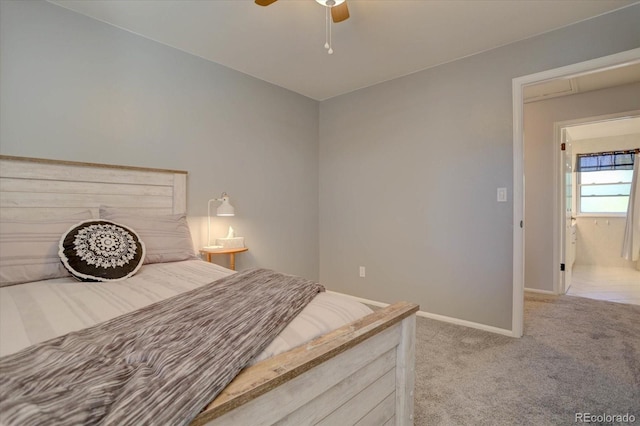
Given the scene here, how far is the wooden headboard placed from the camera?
190 cm

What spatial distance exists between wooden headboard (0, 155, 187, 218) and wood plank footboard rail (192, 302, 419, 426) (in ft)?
6.67

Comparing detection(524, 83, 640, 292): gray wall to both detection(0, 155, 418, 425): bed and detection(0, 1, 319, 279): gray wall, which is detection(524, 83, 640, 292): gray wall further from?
detection(0, 155, 418, 425): bed

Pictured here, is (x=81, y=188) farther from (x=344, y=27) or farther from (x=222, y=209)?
(x=344, y=27)

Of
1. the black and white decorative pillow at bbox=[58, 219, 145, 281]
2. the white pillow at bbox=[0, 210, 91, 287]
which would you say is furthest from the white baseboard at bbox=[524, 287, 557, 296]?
the white pillow at bbox=[0, 210, 91, 287]

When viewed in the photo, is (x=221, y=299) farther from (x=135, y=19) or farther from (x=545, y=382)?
(x=135, y=19)

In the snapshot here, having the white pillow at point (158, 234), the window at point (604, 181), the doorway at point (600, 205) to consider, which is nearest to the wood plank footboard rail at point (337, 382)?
the white pillow at point (158, 234)

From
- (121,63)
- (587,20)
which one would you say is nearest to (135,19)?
(121,63)

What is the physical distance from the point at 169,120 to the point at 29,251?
137 centimetres

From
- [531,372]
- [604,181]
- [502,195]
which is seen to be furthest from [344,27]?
[604,181]

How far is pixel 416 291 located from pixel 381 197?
1023mm

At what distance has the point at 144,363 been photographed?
759 millimetres

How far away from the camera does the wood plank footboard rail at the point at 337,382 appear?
72 centimetres

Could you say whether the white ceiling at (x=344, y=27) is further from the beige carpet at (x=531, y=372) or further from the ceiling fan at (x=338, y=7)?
the beige carpet at (x=531, y=372)

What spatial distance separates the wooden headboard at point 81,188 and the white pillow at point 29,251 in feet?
0.97
